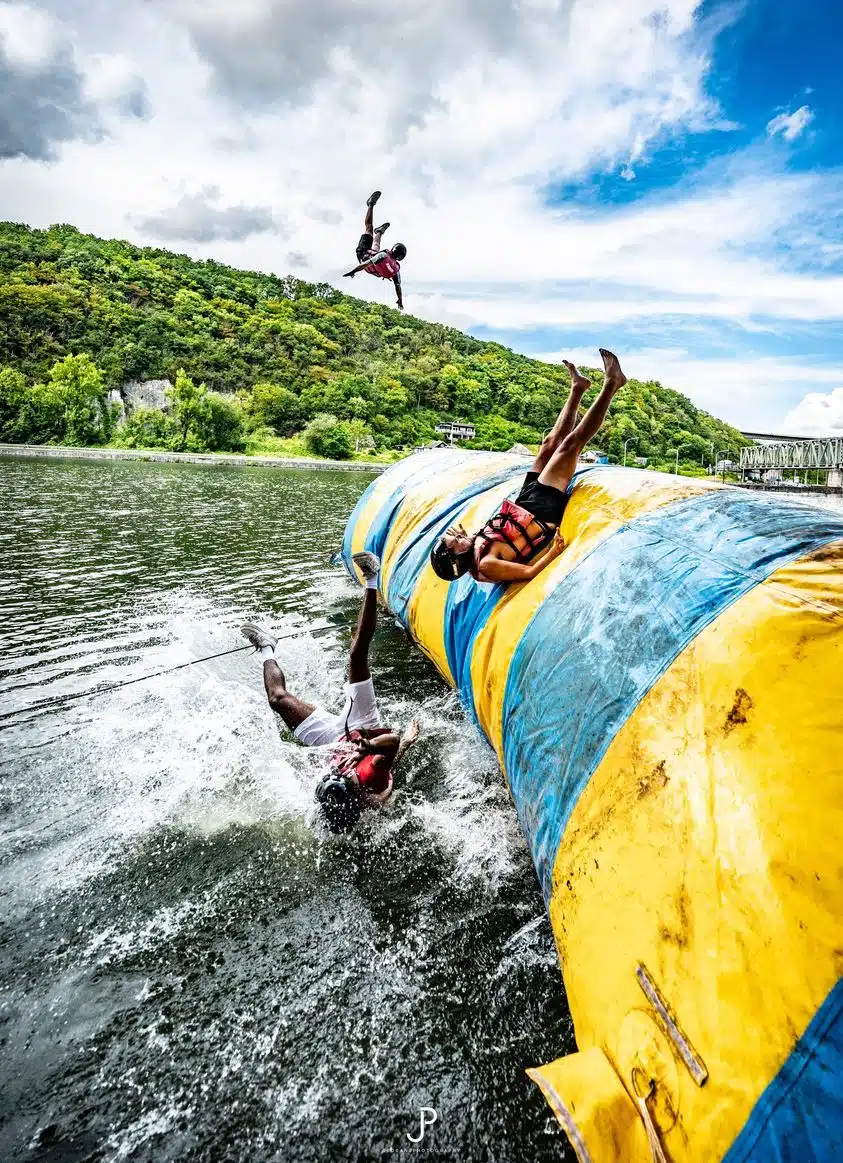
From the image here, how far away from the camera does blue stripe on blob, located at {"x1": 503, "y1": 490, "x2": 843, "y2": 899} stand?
2383 millimetres

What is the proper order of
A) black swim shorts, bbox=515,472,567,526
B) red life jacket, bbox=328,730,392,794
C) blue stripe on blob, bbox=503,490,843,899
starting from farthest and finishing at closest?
red life jacket, bbox=328,730,392,794
black swim shorts, bbox=515,472,567,526
blue stripe on blob, bbox=503,490,843,899

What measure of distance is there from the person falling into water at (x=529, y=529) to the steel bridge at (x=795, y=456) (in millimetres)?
44198

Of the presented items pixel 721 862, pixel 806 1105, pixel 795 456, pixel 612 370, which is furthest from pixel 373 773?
pixel 795 456

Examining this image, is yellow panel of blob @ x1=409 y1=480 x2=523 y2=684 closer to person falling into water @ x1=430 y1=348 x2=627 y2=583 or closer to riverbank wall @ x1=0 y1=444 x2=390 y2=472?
person falling into water @ x1=430 y1=348 x2=627 y2=583

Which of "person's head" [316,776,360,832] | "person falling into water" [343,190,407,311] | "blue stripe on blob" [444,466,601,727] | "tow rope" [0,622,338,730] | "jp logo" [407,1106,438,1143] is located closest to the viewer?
"jp logo" [407,1106,438,1143]

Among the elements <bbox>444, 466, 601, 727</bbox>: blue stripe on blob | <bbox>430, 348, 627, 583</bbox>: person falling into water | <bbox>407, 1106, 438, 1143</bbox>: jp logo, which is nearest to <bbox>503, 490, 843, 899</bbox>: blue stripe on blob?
<bbox>430, 348, 627, 583</bbox>: person falling into water

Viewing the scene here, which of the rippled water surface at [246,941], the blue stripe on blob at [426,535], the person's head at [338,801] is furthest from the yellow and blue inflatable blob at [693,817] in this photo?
the blue stripe on blob at [426,535]

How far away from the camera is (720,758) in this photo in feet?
6.27

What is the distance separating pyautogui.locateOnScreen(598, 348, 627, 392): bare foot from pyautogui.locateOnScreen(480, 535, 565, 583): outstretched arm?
4.86 feet

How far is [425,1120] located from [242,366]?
100 m

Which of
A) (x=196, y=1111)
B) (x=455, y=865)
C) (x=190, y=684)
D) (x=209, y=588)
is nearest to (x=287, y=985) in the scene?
(x=196, y=1111)

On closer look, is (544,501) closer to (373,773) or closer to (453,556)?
(453,556)

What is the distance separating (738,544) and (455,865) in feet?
8.28

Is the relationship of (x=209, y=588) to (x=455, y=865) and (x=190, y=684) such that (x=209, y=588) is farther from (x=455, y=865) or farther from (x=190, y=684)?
(x=455, y=865)
